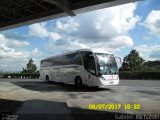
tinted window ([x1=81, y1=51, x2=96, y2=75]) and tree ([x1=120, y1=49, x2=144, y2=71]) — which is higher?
tree ([x1=120, y1=49, x2=144, y2=71])

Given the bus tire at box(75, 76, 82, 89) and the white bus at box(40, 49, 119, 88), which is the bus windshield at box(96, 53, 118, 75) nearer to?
the white bus at box(40, 49, 119, 88)

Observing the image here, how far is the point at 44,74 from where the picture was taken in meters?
32.1

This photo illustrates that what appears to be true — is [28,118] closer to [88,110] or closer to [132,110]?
[88,110]

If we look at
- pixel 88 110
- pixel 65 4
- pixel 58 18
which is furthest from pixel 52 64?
pixel 88 110

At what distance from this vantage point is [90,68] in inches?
763

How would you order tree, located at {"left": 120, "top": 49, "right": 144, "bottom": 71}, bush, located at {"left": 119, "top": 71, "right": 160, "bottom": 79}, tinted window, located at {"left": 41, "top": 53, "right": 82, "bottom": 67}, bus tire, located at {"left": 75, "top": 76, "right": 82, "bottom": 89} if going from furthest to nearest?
1. tree, located at {"left": 120, "top": 49, "right": 144, "bottom": 71}
2. bush, located at {"left": 119, "top": 71, "right": 160, "bottom": 79}
3. tinted window, located at {"left": 41, "top": 53, "right": 82, "bottom": 67}
4. bus tire, located at {"left": 75, "top": 76, "right": 82, "bottom": 89}

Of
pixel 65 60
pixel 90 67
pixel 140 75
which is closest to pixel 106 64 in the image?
pixel 90 67

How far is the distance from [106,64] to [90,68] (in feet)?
4.19

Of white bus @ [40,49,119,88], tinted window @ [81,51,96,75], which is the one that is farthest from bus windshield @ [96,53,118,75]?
tinted window @ [81,51,96,75]

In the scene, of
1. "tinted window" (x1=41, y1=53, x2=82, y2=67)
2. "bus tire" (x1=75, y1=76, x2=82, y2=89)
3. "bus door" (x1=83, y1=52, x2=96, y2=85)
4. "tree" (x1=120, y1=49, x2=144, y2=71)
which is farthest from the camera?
"tree" (x1=120, y1=49, x2=144, y2=71)

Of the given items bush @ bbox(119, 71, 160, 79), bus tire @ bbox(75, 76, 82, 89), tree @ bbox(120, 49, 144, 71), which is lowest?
bus tire @ bbox(75, 76, 82, 89)

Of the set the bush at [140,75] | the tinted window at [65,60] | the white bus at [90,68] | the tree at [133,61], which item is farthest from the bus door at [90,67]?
the tree at [133,61]

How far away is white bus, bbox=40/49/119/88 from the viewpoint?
745 inches

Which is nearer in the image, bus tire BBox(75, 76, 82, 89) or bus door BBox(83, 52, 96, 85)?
bus door BBox(83, 52, 96, 85)
